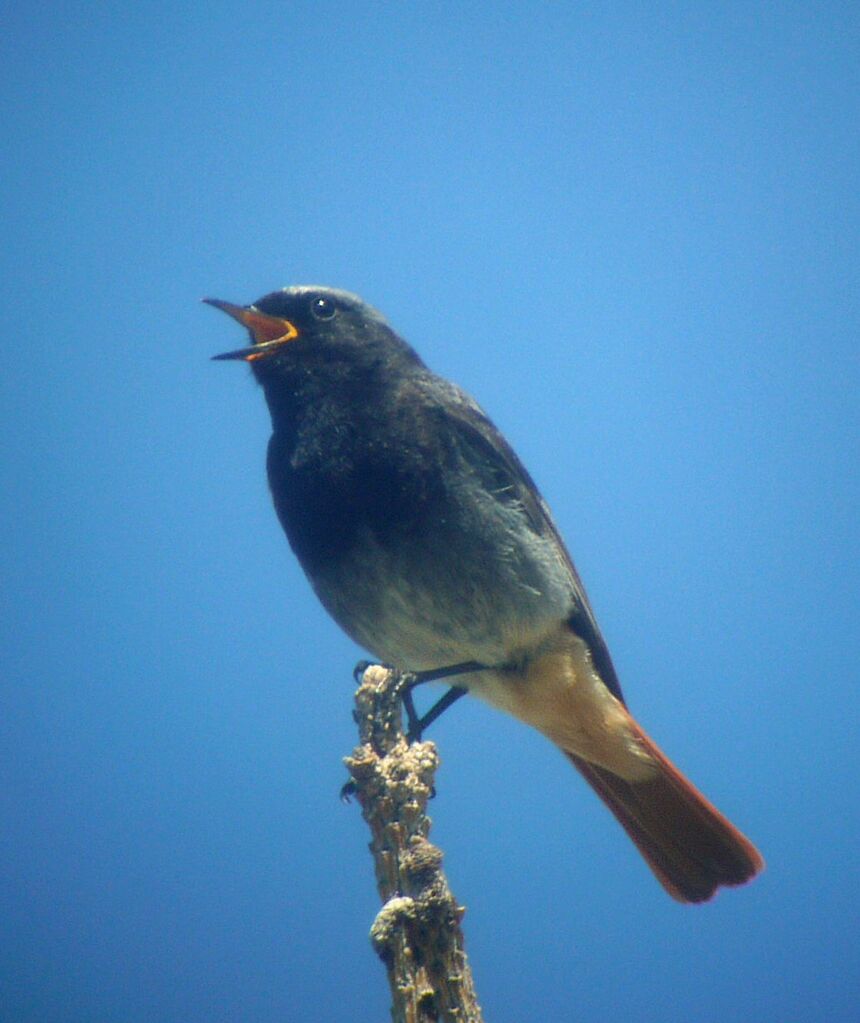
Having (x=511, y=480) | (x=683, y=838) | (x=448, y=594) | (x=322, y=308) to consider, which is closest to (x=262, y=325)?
(x=322, y=308)

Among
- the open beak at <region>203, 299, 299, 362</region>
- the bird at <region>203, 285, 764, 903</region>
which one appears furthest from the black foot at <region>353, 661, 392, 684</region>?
the open beak at <region>203, 299, 299, 362</region>

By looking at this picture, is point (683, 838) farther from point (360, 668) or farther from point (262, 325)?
point (262, 325)

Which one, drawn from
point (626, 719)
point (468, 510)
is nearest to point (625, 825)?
point (626, 719)

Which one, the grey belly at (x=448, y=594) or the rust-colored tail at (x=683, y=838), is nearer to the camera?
the grey belly at (x=448, y=594)

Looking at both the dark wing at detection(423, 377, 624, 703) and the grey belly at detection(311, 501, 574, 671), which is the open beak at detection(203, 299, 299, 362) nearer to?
the dark wing at detection(423, 377, 624, 703)

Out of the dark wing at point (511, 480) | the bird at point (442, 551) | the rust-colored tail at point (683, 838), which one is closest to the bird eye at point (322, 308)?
the bird at point (442, 551)

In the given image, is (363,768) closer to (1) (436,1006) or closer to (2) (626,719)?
(1) (436,1006)

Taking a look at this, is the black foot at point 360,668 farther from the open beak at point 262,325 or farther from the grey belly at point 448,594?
the open beak at point 262,325
